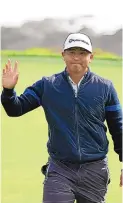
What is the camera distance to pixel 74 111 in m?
3.96

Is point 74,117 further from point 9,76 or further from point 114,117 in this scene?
point 9,76

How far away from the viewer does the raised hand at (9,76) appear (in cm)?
404

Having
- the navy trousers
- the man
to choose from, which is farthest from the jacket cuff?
the navy trousers

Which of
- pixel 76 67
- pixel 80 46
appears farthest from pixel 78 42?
pixel 76 67

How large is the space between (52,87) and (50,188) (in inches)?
25.8

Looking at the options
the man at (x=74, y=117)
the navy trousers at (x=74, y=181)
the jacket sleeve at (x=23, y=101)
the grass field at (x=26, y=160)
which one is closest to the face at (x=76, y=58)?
the man at (x=74, y=117)

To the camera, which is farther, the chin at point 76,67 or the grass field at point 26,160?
the grass field at point 26,160

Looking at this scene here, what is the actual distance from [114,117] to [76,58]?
0.48 m

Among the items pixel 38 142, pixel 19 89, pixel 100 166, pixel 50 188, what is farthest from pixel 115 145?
pixel 19 89

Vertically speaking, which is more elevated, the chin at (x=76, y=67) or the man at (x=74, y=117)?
the chin at (x=76, y=67)

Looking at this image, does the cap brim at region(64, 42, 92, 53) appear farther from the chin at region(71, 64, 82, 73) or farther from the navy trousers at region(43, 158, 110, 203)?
the navy trousers at region(43, 158, 110, 203)

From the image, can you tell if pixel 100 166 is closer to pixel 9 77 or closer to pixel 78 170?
pixel 78 170

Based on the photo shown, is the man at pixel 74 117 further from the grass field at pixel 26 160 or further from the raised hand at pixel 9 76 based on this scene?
the grass field at pixel 26 160

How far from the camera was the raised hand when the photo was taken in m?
4.04
